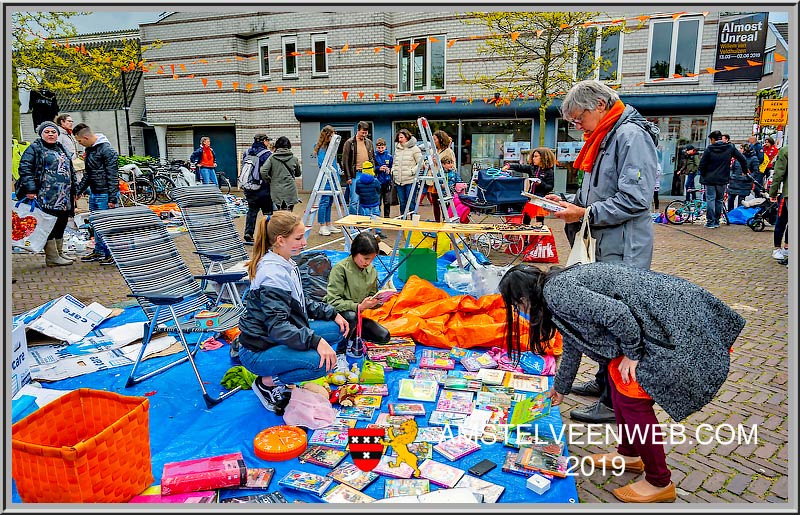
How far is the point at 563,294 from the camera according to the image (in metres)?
2.36

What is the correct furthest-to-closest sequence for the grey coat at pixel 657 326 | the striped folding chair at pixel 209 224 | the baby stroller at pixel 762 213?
the baby stroller at pixel 762 213, the striped folding chair at pixel 209 224, the grey coat at pixel 657 326

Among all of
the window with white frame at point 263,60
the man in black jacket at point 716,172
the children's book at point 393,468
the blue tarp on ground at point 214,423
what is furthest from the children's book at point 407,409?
the window with white frame at point 263,60

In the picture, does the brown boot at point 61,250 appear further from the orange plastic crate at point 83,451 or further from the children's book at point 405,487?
the children's book at point 405,487

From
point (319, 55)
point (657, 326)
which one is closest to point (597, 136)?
point (657, 326)

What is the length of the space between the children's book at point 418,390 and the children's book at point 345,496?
101 cm

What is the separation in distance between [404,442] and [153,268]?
2671 millimetres

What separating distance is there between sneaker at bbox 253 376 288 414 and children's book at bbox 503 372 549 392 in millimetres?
1506

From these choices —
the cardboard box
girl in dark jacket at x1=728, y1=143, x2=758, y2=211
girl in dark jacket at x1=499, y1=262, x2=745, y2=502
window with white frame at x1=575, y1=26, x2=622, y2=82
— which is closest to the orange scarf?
girl in dark jacket at x1=499, y1=262, x2=745, y2=502

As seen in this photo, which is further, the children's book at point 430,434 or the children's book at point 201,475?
the children's book at point 430,434

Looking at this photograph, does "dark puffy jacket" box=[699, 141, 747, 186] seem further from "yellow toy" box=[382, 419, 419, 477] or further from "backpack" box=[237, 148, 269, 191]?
"yellow toy" box=[382, 419, 419, 477]

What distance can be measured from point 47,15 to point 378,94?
8322 millimetres

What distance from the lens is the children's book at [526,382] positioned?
12.1 ft

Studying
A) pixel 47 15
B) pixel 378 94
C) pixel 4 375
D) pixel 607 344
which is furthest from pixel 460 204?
pixel 47 15

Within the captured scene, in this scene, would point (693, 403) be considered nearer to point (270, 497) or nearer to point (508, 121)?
point (270, 497)
